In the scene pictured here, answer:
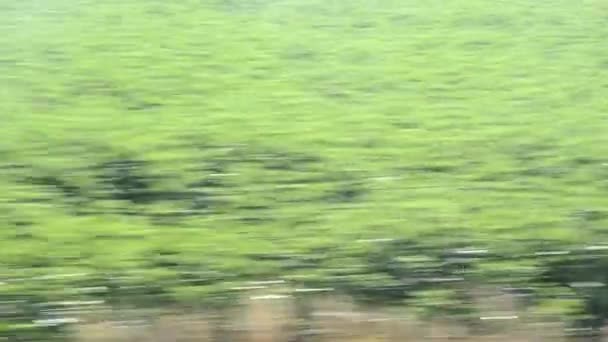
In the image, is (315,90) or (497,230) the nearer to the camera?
(497,230)

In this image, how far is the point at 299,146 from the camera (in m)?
4.06

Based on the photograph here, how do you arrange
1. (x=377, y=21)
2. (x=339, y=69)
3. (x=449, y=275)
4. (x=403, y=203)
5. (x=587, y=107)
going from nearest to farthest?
1. (x=449, y=275)
2. (x=403, y=203)
3. (x=587, y=107)
4. (x=339, y=69)
5. (x=377, y=21)

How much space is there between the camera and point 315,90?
4.67 meters

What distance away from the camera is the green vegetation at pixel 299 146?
3363 mm

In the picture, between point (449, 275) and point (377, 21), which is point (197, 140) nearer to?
point (449, 275)

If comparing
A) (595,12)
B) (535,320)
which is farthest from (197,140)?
(595,12)

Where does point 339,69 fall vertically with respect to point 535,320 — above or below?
above

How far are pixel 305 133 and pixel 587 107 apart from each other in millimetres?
1192

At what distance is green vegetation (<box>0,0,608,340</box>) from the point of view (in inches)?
132

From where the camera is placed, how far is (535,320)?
10.6 ft

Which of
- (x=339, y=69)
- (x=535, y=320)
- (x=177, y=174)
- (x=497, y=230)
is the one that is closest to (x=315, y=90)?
(x=339, y=69)

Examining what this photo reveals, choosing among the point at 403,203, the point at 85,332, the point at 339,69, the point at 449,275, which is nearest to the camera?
the point at 85,332

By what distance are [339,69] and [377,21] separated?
2.35 feet

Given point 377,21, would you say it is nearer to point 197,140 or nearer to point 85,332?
point 197,140
